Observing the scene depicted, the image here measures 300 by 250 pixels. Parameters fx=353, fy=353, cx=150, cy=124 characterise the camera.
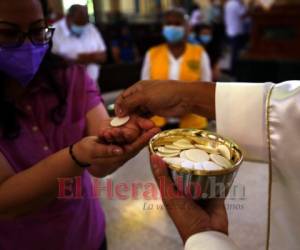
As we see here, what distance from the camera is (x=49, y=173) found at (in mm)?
962

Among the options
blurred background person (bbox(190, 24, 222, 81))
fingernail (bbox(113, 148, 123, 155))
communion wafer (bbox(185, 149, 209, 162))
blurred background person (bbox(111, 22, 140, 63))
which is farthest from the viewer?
blurred background person (bbox(111, 22, 140, 63))

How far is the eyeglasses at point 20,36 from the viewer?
1.03m

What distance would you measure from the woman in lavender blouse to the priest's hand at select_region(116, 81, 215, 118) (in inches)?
3.1

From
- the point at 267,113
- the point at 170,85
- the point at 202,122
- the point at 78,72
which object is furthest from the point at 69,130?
the point at 202,122

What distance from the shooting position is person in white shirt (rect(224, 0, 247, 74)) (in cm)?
641

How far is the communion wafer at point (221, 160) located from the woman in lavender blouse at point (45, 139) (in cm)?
22

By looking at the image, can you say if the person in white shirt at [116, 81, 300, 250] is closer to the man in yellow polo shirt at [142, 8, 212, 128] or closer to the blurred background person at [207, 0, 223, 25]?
the man in yellow polo shirt at [142, 8, 212, 128]

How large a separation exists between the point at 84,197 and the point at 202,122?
6.32 feet

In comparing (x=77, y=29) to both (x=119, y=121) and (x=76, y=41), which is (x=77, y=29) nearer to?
(x=76, y=41)

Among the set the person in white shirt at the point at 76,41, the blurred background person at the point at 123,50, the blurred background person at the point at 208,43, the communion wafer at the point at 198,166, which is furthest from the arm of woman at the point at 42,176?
the blurred background person at the point at 123,50

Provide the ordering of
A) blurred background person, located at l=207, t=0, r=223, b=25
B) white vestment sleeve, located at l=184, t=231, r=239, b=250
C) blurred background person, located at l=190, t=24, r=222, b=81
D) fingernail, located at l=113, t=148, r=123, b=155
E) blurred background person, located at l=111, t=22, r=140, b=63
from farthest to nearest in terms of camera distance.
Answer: blurred background person, located at l=207, t=0, r=223, b=25 → blurred background person, located at l=111, t=22, r=140, b=63 → blurred background person, located at l=190, t=24, r=222, b=81 → fingernail, located at l=113, t=148, r=123, b=155 → white vestment sleeve, located at l=184, t=231, r=239, b=250

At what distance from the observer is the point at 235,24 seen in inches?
255

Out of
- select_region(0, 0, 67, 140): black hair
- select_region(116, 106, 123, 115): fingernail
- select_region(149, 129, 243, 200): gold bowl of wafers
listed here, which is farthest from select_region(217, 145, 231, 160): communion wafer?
select_region(0, 0, 67, 140): black hair

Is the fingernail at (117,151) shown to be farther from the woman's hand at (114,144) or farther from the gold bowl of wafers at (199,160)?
the gold bowl of wafers at (199,160)
